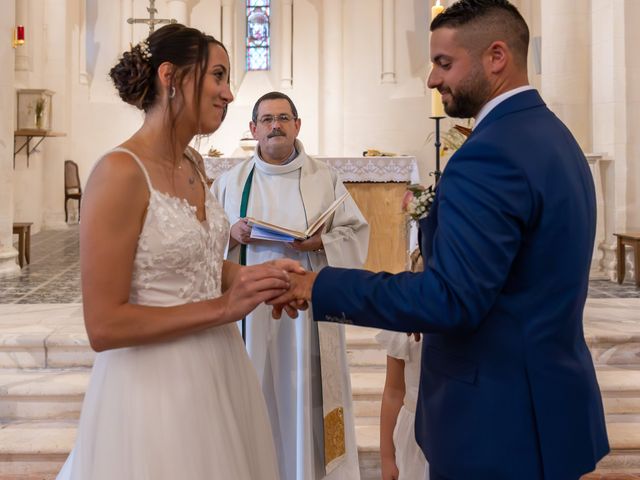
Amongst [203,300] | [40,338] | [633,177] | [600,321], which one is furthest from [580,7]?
[203,300]

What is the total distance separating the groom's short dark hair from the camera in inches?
71.4

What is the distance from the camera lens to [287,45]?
15.6 metres

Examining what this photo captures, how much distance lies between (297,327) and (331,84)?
41.2ft

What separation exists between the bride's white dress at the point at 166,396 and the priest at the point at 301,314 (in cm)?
149

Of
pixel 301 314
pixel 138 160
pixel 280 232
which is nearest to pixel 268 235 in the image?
pixel 280 232

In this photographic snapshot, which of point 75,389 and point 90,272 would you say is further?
point 75,389

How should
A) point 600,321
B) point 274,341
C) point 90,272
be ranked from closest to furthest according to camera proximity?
point 90,272
point 274,341
point 600,321

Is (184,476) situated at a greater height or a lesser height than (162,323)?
lesser

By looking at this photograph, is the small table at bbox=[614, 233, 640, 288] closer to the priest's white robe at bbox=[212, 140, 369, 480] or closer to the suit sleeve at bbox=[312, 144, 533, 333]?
the priest's white robe at bbox=[212, 140, 369, 480]

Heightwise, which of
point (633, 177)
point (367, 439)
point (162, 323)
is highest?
point (633, 177)

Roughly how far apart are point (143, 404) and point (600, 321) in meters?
4.62

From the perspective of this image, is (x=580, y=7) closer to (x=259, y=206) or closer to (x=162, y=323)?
(x=259, y=206)

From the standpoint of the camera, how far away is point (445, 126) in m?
14.2

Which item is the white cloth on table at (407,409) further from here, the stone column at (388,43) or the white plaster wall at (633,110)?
the stone column at (388,43)
